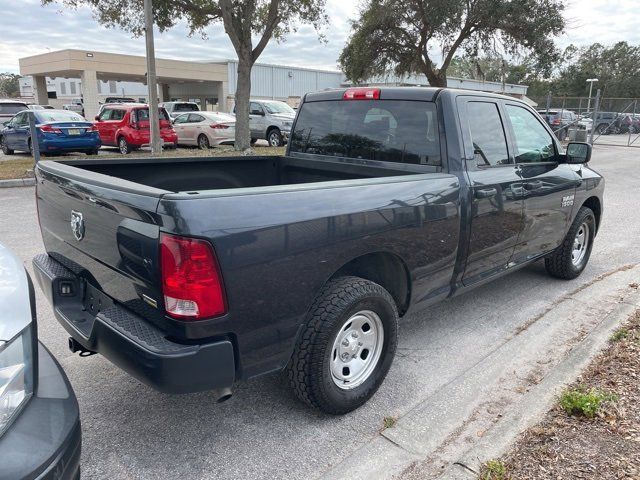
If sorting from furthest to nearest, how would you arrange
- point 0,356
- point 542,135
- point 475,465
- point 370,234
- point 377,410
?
1. point 542,135
2. point 377,410
3. point 370,234
4. point 475,465
5. point 0,356

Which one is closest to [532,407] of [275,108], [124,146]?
[124,146]

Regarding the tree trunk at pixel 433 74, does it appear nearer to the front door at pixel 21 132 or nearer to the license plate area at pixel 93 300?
the front door at pixel 21 132

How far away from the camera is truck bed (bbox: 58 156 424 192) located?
3.74 meters

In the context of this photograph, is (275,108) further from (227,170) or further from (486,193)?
(486,193)

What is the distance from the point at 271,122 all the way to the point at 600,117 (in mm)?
25021

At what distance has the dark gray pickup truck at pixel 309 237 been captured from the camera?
2.20m

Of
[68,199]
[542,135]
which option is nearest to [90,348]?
[68,199]

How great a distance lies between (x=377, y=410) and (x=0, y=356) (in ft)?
6.91

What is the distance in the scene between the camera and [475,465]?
8.16ft

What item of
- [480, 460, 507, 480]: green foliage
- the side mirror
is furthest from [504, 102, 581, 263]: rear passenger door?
[480, 460, 507, 480]: green foliage

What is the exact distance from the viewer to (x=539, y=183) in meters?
4.29

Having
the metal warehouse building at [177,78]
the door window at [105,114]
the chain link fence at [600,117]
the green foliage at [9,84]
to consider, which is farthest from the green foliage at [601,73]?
the green foliage at [9,84]

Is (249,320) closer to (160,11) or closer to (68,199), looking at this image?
(68,199)

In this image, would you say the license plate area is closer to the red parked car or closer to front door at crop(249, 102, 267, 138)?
the red parked car
